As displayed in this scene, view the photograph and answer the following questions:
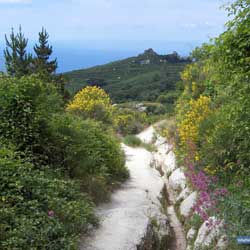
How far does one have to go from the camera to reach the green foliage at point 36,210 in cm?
576

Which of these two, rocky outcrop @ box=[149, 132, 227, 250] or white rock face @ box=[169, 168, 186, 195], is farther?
white rock face @ box=[169, 168, 186, 195]

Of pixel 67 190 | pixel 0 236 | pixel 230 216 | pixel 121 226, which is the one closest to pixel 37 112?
pixel 67 190

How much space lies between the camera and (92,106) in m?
19.6

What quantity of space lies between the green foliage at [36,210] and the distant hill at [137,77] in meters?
40.0

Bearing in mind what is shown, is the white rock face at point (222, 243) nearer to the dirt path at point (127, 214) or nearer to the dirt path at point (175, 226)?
the dirt path at point (127, 214)

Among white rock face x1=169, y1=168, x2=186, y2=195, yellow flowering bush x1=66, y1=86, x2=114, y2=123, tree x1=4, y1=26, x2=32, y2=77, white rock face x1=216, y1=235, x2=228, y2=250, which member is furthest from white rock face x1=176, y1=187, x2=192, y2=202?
tree x1=4, y1=26, x2=32, y2=77

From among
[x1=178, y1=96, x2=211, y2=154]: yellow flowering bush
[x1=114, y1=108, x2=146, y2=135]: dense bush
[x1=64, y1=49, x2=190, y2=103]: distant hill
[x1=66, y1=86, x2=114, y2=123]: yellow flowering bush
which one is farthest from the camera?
[x1=64, y1=49, x2=190, y2=103]: distant hill

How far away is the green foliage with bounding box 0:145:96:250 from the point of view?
5762 millimetres

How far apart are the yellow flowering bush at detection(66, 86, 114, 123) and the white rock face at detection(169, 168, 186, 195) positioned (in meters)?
6.88

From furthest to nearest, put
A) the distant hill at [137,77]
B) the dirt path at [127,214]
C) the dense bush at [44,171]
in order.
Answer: the distant hill at [137,77]
the dirt path at [127,214]
the dense bush at [44,171]

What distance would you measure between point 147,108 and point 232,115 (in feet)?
104

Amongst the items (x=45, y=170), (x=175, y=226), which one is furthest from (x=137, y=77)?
(x=45, y=170)

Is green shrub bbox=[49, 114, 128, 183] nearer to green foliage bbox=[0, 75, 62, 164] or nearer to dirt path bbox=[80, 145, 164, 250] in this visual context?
green foliage bbox=[0, 75, 62, 164]

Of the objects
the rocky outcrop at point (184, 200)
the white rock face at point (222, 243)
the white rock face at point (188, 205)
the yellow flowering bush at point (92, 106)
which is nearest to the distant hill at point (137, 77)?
the yellow flowering bush at point (92, 106)
